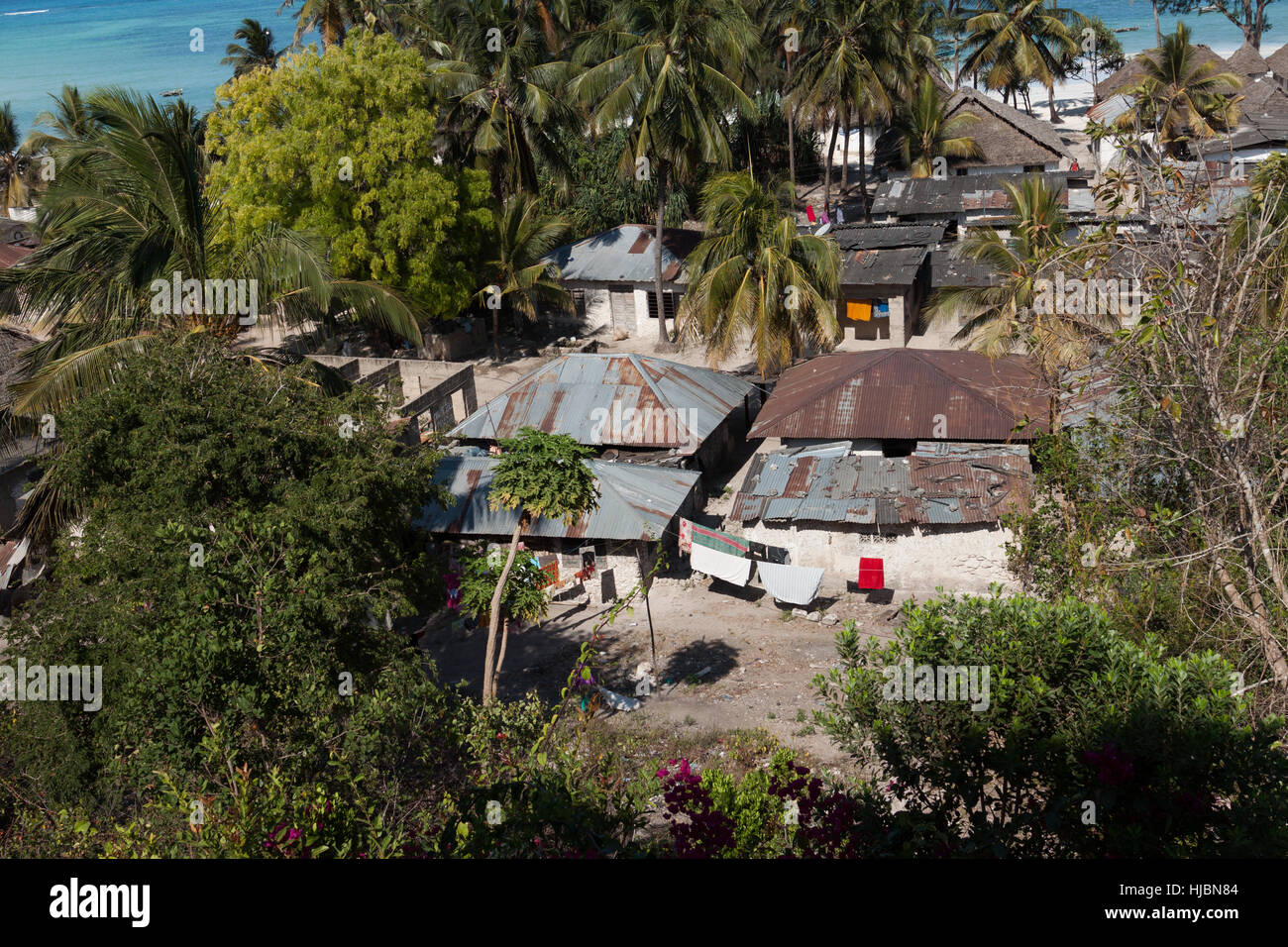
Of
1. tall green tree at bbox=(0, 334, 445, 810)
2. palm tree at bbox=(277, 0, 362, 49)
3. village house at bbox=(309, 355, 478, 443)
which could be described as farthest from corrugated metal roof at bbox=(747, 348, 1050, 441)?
palm tree at bbox=(277, 0, 362, 49)

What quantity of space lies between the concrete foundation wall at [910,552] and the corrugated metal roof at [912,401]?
9.45 ft

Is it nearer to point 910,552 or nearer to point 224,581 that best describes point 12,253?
point 910,552

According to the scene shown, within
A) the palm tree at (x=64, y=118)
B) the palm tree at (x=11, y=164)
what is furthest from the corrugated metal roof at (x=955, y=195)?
the palm tree at (x=11, y=164)

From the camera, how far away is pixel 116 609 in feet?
36.3

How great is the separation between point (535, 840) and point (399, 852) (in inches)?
45.8

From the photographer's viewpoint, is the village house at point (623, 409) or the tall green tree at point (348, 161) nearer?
the village house at point (623, 409)

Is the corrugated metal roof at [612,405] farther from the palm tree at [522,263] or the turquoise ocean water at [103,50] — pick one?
the turquoise ocean water at [103,50]

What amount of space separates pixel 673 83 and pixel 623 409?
10.6 metres

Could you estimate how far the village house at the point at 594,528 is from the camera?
20.1m

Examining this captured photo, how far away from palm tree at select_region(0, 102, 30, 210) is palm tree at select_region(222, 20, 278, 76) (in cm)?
1444

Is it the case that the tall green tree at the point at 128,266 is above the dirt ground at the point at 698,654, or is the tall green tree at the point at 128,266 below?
above

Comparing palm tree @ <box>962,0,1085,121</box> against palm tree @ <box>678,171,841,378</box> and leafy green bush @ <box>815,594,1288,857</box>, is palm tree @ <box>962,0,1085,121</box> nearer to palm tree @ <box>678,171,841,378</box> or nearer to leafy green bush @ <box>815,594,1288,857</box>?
palm tree @ <box>678,171,841,378</box>

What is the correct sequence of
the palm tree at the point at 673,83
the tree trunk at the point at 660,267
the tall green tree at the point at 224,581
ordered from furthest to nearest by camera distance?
the tree trunk at the point at 660,267 < the palm tree at the point at 673,83 < the tall green tree at the point at 224,581
